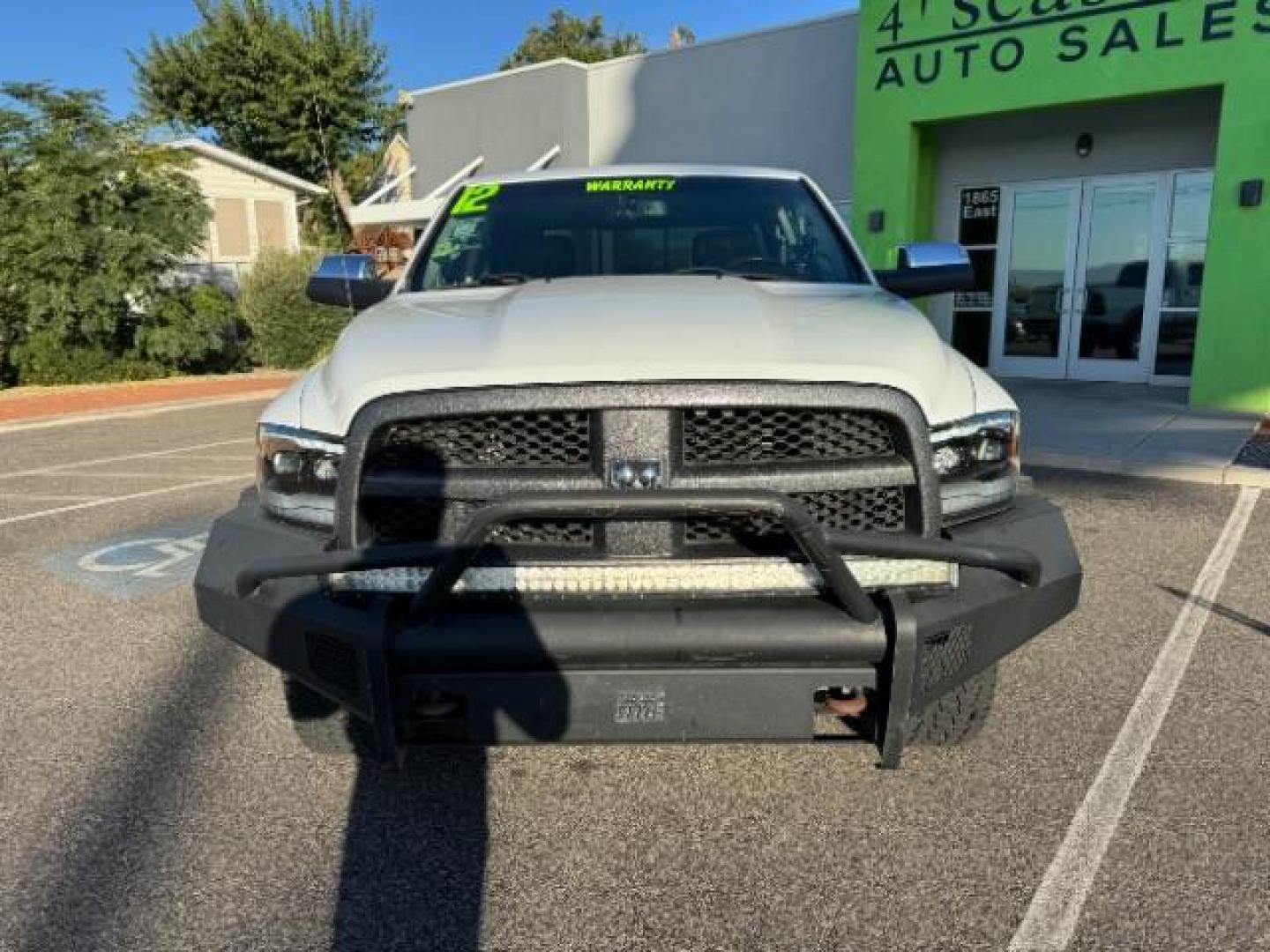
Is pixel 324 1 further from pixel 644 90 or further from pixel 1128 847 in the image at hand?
pixel 1128 847

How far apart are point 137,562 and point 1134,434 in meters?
8.32

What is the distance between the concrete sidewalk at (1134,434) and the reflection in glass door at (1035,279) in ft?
3.50

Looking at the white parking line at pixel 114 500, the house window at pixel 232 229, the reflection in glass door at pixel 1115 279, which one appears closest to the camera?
A: the white parking line at pixel 114 500

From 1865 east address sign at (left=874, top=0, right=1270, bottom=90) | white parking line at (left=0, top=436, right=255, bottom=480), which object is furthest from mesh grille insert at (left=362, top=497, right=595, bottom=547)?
1865 east address sign at (left=874, top=0, right=1270, bottom=90)

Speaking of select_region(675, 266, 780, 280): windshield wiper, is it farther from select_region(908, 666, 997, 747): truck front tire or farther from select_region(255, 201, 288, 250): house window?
select_region(255, 201, 288, 250): house window

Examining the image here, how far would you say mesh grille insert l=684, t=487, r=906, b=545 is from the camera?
2.27 metres

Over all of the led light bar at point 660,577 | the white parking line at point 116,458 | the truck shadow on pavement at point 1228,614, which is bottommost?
the white parking line at point 116,458

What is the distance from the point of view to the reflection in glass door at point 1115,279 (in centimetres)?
1209

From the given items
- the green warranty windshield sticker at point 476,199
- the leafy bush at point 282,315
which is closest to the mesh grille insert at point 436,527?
the green warranty windshield sticker at point 476,199

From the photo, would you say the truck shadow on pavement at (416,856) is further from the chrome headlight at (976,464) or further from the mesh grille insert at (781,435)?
the chrome headlight at (976,464)

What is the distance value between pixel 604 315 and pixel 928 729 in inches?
59.8

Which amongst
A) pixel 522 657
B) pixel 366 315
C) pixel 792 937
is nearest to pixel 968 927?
pixel 792 937

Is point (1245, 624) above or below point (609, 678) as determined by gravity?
below

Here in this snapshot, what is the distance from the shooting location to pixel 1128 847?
2.57 meters
